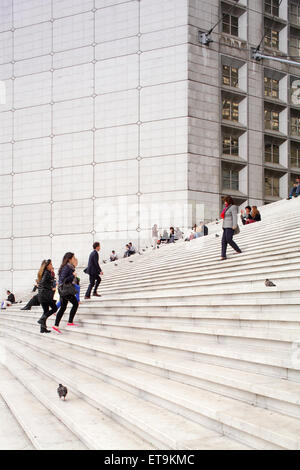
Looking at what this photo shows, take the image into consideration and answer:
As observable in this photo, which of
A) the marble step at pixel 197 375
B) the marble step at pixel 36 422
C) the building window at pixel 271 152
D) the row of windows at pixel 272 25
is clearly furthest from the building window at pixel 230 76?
the marble step at pixel 36 422

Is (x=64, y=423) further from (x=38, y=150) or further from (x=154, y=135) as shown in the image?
(x=38, y=150)

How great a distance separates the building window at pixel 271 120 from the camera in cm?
3128

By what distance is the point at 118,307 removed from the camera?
378 inches

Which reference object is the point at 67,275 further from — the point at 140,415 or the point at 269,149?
the point at 269,149

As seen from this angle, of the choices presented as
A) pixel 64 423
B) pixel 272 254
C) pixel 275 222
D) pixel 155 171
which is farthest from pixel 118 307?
pixel 155 171

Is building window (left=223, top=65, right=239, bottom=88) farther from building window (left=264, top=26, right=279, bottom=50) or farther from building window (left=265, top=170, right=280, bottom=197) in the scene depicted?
building window (left=265, top=170, right=280, bottom=197)

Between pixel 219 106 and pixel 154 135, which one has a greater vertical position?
pixel 219 106

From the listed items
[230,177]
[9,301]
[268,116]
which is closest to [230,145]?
[230,177]

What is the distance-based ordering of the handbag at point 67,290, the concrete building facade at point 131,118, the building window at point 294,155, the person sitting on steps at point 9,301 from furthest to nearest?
the building window at point 294,155, the concrete building facade at point 131,118, the person sitting on steps at point 9,301, the handbag at point 67,290

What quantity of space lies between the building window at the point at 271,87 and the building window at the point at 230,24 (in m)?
3.44

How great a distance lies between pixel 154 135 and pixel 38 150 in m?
→ 7.35

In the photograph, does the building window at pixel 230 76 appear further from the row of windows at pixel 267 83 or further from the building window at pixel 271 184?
the building window at pixel 271 184

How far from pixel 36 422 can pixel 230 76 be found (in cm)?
2819

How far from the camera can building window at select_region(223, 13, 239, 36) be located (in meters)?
29.9
